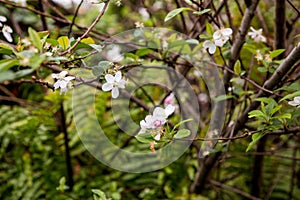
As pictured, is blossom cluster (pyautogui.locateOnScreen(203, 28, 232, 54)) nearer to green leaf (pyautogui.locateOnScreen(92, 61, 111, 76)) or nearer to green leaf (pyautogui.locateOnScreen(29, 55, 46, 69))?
green leaf (pyautogui.locateOnScreen(92, 61, 111, 76))

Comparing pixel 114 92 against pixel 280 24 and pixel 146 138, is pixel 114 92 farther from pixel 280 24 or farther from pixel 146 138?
pixel 280 24

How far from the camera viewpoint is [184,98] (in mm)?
1344

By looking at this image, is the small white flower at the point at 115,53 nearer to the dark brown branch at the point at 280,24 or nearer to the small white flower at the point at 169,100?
the small white flower at the point at 169,100

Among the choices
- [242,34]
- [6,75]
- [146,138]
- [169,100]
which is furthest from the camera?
[169,100]

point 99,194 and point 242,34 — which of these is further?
point 242,34

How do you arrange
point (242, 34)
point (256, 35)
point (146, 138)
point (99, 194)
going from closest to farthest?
1. point (146, 138)
2. point (99, 194)
3. point (242, 34)
4. point (256, 35)

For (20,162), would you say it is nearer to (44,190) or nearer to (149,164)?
(44,190)

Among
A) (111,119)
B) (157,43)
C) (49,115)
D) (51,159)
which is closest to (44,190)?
(51,159)

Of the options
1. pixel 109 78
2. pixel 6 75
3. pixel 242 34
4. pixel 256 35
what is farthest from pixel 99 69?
pixel 256 35

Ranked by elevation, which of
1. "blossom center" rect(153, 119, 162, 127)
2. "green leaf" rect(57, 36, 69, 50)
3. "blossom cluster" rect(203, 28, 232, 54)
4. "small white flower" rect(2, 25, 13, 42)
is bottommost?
"blossom center" rect(153, 119, 162, 127)

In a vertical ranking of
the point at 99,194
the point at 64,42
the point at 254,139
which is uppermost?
the point at 64,42

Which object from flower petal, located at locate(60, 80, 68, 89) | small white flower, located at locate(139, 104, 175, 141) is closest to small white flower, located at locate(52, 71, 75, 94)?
flower petal, located at locate(60, 80, 68, 89)

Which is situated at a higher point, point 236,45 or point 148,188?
point 236,45

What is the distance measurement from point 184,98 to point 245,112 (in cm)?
36
